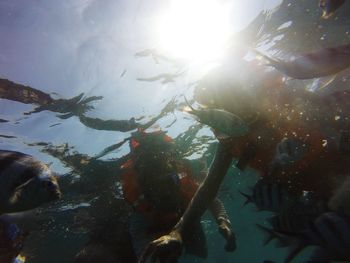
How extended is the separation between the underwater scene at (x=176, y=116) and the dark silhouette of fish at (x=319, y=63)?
0.03 feet

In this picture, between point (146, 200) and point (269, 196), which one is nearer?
point (269, 196)

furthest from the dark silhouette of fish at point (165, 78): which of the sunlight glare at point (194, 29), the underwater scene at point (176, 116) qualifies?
the sunlight glare at point (194, 29)

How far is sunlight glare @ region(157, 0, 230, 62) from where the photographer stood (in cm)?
780

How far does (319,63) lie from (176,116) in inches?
367

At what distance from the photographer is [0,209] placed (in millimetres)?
2551

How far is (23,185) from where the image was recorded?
8.32ft

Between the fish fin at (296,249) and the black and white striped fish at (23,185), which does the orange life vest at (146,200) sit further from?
the black and white striped fish at (23,185)

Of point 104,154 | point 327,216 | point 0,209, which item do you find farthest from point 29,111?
point 327,216

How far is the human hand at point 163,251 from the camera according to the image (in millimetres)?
3898

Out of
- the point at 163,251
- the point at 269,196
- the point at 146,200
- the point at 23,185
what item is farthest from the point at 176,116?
the point at 23,185

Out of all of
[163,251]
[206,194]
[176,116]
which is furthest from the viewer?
[176,116]

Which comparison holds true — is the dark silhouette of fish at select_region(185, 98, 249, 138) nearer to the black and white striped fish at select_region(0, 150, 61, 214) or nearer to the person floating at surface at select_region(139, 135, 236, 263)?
the person floating at surface at select_region(139, 135, 236, 263)

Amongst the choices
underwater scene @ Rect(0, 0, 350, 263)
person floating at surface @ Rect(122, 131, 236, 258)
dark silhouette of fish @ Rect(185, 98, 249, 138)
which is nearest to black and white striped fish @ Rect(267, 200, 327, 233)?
underwater scene @ Rect(0, 0, 350, 263)

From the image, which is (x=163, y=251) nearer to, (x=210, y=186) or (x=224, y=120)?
(x=210, y=186)
